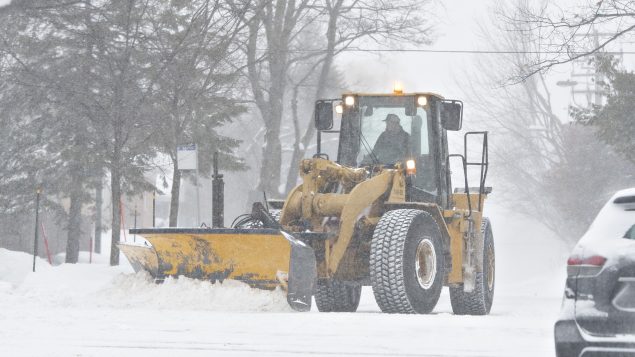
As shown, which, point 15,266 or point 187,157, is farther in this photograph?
point 15,266

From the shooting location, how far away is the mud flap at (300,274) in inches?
480

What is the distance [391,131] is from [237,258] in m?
2.46

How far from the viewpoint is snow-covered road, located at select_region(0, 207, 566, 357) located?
345 inches

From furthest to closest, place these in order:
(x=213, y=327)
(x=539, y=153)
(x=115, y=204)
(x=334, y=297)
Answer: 1. (x=539, y=153)
2. (x=115, y=204)
3. (x=334, y=297)
4. (x=213, y=327)

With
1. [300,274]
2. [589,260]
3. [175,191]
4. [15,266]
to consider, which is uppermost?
[175,191]

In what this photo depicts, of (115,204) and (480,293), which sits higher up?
(115,204)

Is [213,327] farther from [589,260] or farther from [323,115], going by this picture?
[589,260]

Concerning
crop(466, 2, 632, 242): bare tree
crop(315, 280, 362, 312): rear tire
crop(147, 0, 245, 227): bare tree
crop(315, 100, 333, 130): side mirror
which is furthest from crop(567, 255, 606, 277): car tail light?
crop(466, 2, 632, 242): bare tree

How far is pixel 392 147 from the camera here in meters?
13.8

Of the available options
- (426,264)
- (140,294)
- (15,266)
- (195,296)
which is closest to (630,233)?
(426,264)

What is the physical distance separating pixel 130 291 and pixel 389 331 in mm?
4532

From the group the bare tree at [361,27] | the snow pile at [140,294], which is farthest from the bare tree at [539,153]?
the snow pile at [140,294]

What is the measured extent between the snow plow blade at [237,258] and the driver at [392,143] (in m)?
2.03

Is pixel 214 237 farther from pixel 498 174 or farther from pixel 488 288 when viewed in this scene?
pixel 498 174
